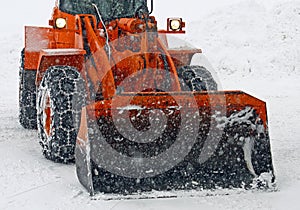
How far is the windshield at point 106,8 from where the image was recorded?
7.06m

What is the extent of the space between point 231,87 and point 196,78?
6903mm

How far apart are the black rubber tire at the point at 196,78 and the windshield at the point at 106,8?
98 centimetres

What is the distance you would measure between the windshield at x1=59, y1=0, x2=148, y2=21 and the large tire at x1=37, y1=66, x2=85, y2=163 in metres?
1.30

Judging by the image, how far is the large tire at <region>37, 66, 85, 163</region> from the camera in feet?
18.9

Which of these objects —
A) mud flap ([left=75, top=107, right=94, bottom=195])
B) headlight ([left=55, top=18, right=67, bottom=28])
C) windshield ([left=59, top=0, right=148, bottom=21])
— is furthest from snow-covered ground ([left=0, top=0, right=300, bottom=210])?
windshield ([left=59, top=0, right=148, bottom=21])

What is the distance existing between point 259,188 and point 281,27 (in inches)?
555

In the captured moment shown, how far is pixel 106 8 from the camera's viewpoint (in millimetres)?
7090

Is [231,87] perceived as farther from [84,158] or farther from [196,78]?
[84,158]

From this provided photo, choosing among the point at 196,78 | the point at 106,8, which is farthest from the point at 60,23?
the point at 196,78

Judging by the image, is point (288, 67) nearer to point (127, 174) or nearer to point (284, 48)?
point (284, 48)

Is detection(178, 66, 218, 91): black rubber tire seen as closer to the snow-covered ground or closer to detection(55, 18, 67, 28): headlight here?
the snow-covered ground

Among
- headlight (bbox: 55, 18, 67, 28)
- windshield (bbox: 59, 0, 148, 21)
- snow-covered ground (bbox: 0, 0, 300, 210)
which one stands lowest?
snow-covered ground (bbox: 0, 0, 300, 210)

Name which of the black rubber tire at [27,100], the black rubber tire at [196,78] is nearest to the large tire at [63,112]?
the black rubber tire at [196,78]

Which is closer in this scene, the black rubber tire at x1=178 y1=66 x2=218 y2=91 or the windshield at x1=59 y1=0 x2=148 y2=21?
the black rubber tire at x1=178 y1=66 x2=218 y2=91
